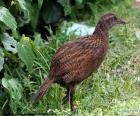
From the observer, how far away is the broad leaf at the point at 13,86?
7191 mm

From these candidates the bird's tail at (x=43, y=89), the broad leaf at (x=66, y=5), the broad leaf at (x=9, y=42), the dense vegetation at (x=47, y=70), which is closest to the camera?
the bird's tail at (x=43, y=89)

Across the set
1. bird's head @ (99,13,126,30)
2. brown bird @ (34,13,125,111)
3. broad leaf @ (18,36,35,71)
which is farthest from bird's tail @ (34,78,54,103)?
bird's head @ (99,13,126,30)

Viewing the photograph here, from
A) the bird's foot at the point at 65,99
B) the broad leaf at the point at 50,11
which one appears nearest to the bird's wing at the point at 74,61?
the bird's foot at the point at 65,99

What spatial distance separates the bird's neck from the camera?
739 centimetres

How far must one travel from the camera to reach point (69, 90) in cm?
709

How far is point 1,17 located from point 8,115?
1.13 meters

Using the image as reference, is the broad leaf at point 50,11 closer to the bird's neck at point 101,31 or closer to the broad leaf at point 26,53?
the bird's neck at point 101,31

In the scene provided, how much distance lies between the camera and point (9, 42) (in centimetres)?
736

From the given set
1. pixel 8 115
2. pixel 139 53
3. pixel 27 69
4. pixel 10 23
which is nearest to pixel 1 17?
pixel 10 23

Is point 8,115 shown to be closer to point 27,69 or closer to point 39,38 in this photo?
point 27,69

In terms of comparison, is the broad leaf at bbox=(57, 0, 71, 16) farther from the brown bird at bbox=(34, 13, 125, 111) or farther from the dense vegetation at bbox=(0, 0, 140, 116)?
the brown bird at bbox=(34, 13, 125, 111)

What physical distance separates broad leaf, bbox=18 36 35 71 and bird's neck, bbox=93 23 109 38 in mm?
735

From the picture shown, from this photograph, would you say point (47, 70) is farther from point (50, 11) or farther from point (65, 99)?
point (50, 11)

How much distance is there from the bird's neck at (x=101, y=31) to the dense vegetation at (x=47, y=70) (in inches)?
23.5
